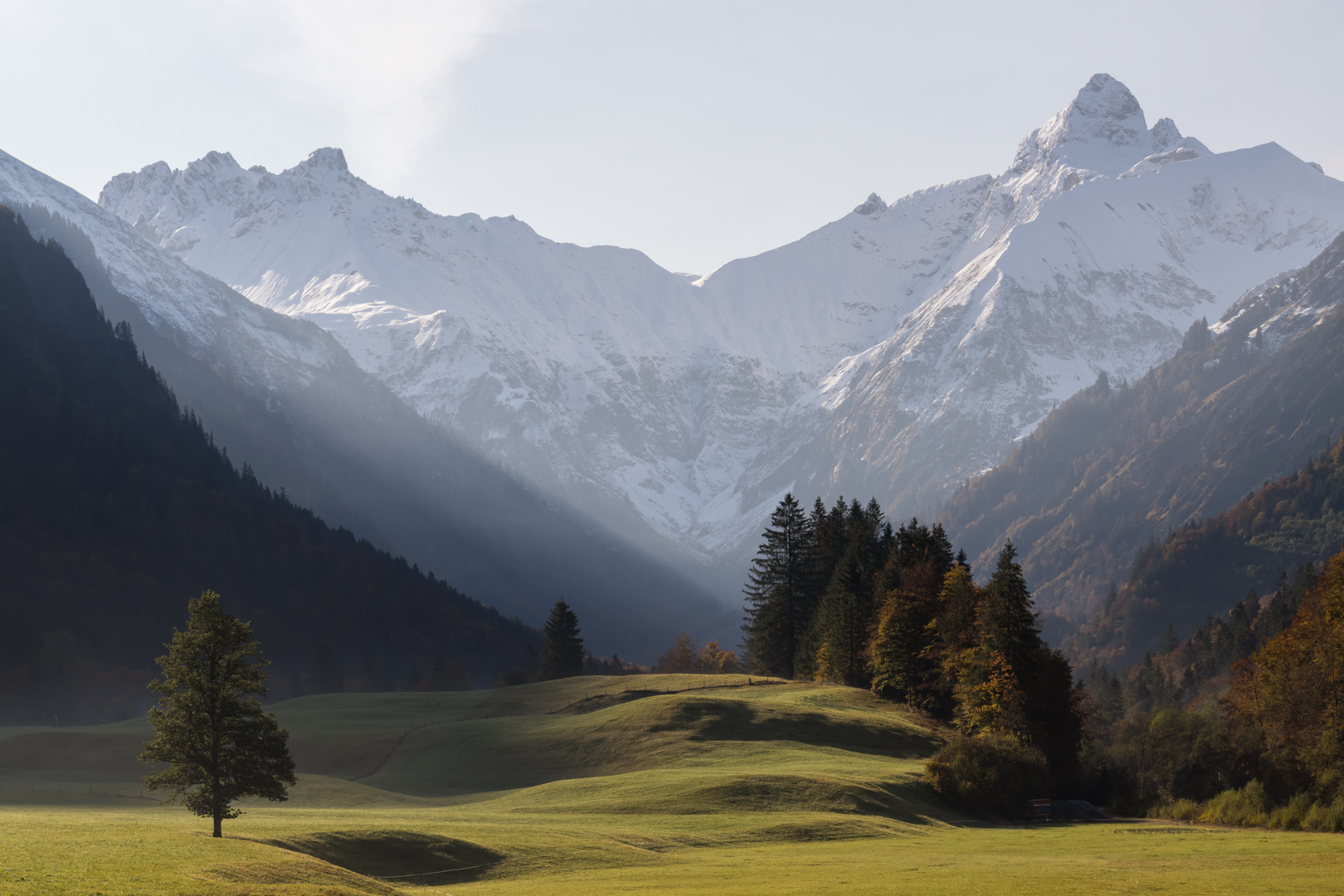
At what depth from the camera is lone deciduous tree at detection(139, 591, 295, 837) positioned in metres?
51.5

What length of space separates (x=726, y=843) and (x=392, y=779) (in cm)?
4069

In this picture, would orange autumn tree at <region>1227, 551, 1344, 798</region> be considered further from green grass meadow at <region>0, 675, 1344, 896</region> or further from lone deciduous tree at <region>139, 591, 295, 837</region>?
lone deciduous tree at <region>139, 591, 295, 837</region>

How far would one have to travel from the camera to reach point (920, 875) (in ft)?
152

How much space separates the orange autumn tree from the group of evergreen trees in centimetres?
1414

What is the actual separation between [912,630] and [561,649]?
212 ft

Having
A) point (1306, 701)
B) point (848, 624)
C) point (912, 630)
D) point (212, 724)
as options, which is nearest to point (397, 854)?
point (212, 724)

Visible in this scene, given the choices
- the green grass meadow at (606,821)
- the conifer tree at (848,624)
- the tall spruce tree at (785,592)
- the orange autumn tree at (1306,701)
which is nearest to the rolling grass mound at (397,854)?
the green grass meadow at (606,821)

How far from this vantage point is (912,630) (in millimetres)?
104125

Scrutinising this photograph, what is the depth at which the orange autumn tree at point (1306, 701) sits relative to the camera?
7144 cm

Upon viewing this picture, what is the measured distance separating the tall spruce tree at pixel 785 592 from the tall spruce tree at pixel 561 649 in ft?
89.6

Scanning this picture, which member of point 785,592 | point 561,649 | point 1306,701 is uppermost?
point 785,592

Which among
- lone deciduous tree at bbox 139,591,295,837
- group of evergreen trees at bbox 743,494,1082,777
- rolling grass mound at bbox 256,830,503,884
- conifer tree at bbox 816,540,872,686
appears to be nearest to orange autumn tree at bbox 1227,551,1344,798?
group of evergreen trees at bbox 743,494,1082,777

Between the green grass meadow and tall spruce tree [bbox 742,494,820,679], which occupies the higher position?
tall spruce tree [bbox 742,494,820,679]

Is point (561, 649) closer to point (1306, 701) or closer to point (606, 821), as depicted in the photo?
point (606, 821)
